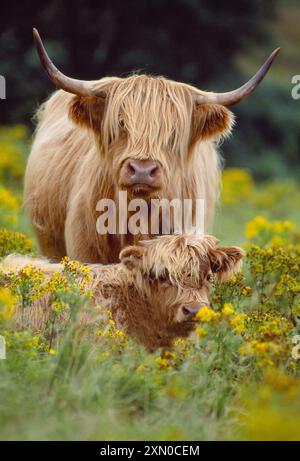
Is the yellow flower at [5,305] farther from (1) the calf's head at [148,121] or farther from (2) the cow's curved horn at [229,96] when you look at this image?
(2) the cow's curved horn at [229,96]

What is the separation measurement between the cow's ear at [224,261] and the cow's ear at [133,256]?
42 cm

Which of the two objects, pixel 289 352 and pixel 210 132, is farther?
pixel 210 132

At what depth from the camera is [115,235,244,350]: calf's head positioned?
18.7 feet

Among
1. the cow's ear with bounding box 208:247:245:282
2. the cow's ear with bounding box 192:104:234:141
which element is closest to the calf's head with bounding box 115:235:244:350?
the cow's ear with bounding box 208:247:245:282

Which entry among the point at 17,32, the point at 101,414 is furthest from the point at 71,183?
the point at 17,32

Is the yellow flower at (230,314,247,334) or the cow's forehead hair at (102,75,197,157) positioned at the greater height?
the cow's forehead hair at (102,75,197,157)

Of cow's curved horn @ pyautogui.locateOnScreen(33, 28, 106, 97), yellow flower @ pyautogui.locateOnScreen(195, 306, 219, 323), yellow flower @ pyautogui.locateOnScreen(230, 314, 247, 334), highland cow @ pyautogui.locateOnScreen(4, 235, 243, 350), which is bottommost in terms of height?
yellow flower @ pyautogui.locateOnScreen(230, 314, 247, 334)

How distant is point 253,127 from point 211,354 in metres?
15.3

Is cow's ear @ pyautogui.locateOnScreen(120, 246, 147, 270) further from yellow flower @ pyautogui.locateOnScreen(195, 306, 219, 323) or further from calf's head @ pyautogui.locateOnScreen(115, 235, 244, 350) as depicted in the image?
yellow flower @ pyautogui.locateOnScreen(195, 306, 219, 323)

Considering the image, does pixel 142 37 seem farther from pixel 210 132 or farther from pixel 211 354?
pixel 211 354

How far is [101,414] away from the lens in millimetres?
4379

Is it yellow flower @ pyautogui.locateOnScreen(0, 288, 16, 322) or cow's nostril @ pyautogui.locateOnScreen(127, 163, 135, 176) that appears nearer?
yellow flower @ pyautogui.locateOnScreen(0, 288, 16, 322)

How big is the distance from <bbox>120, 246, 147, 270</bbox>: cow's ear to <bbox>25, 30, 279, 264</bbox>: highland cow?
519mm

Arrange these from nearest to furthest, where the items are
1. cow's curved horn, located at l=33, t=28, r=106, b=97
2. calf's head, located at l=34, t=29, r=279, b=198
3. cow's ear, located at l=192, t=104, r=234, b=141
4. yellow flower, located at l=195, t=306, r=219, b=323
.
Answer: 1. yellow flower, located at l=195, t=306, r=219, b=323
2. calf's head, located at l=34, t=29, r=279, b=198
3. cow's curved horn, located at l=33, t=28, r=106, b=97
4. cow's ear, located at l=192, t=104, r=234, b=141
